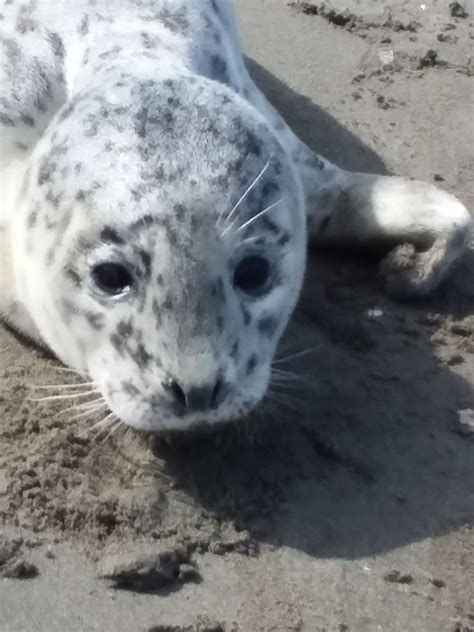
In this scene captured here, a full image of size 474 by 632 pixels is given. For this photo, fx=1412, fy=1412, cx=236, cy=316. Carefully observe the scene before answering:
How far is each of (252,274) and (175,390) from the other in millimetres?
299

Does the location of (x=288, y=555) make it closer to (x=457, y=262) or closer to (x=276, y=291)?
(x=276, y=291)

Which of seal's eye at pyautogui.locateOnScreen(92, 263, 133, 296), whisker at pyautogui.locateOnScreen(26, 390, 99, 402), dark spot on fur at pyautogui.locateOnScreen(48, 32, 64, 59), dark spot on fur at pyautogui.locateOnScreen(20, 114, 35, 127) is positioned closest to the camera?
seal's eye at pyautogui.locateOnScreen(92, 263, 133, 296)

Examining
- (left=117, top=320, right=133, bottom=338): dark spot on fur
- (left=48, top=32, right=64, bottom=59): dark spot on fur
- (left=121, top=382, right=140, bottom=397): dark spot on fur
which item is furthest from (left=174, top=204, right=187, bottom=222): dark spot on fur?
(left=48, top=32, right=64, bottom=59): dark spot on fur

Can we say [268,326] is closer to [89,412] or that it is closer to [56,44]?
[89,412]

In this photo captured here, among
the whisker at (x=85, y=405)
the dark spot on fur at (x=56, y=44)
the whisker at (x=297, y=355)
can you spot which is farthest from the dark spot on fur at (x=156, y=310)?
the dark spot on fur at (x=56, y=44)

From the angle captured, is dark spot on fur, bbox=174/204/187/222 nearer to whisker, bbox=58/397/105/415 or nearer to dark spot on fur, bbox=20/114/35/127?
whisker, bbox=58/397/105/415

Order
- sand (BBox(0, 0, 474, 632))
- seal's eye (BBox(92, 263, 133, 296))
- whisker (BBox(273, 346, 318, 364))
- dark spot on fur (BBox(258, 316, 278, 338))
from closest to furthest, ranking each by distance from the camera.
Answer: sand (BBox(0, 0, 474, 632)) < seal's eye (BBox(92, 263, 133, 296)) < dark spot on fur (BBox(258, 316, 278, 338)) < whisker (BBox(273, 346, 318, 364))

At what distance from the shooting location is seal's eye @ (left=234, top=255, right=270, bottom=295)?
2678 mm

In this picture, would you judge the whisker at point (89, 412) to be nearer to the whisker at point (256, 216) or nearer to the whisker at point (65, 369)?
the whisker at point (65, 369)

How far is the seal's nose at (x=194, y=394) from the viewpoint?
2.54m

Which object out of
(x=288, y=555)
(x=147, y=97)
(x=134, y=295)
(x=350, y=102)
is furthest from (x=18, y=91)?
(x=350, y=102)

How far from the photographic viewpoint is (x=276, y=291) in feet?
9.16

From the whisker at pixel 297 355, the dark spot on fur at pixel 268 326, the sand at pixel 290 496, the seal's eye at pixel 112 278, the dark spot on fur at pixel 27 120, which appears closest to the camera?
the sand at pixel 290 496

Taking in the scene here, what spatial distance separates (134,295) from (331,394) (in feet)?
2.26
